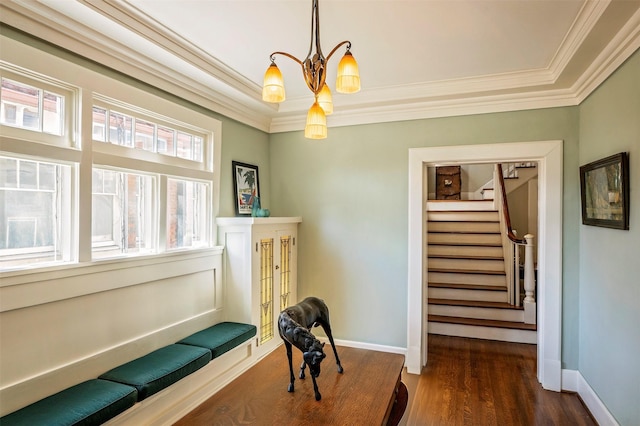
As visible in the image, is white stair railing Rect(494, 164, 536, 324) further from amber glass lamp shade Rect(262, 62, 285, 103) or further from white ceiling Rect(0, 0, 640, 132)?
amber glass lamp shade Rect(262, 62, 285, 103)

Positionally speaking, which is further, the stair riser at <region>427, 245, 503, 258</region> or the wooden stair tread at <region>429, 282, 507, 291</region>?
the stair riser at <region>427, 245, 503, 258</region>

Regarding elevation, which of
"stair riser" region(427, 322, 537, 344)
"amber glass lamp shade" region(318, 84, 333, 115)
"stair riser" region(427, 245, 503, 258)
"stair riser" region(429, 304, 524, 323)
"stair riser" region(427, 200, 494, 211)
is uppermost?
"amber glass lamp shade" region(318, 84, 333, 115)

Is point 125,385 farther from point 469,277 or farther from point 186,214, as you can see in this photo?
point 469,277

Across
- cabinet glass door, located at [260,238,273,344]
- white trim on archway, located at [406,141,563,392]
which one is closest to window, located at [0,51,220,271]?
cabinet glass door, located at [260,238,273,344]

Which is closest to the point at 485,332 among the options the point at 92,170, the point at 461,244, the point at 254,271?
the point at 461,244

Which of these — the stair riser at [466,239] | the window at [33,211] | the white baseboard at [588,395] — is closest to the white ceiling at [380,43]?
the window at [33,211]

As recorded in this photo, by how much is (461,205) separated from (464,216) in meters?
0.30

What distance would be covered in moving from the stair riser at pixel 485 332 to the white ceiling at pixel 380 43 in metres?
2.52

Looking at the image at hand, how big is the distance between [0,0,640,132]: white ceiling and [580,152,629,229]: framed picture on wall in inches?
24.4

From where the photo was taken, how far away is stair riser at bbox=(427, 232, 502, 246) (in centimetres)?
530

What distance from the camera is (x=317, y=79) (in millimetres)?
1757

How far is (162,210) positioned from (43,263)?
0.85 m

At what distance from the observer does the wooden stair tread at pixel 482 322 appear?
4.12 metres

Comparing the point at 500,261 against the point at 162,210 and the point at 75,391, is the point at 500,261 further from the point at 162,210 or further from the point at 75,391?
the point at 75,391
